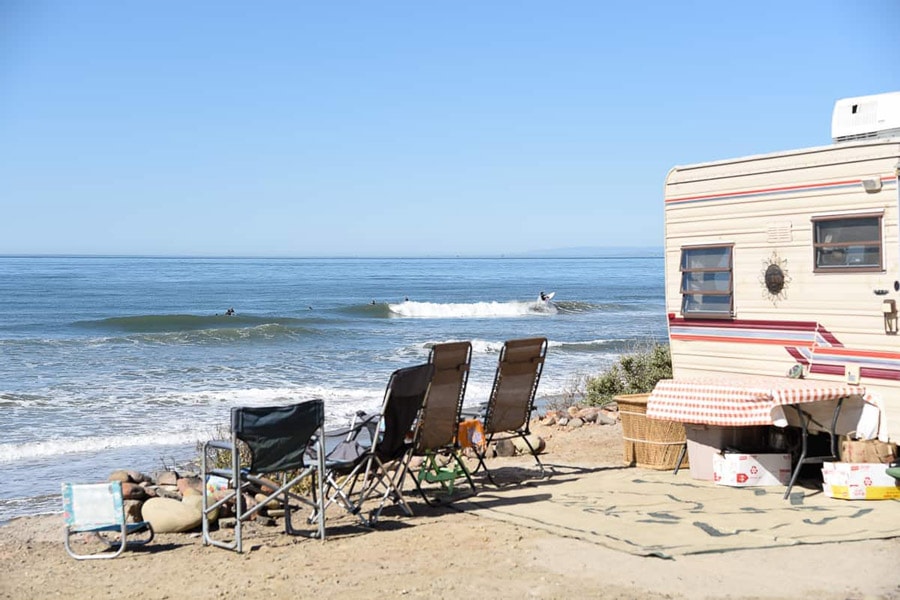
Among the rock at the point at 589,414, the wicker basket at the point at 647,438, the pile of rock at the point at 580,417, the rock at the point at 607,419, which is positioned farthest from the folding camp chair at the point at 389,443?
the rock at the point at 589,414

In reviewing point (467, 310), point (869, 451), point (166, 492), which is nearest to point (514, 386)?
point (869, 451)

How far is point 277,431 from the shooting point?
6.32 m

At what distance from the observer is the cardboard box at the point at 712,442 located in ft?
25.5

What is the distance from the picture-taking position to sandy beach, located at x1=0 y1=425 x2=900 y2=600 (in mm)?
5117

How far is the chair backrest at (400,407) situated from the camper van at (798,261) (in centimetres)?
260

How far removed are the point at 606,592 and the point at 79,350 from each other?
2144cm

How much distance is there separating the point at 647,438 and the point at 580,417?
10.6 feet

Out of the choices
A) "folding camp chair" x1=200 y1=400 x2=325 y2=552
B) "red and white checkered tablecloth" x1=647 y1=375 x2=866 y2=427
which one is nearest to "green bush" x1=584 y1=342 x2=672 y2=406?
"red and white checkered tablecloth" x1=647 y1=375 x2=866 y2=427

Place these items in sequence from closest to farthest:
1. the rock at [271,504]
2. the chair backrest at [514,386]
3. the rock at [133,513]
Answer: the rock at [133,513] → the rock at [271,504] → the chair backrest at [514,386]

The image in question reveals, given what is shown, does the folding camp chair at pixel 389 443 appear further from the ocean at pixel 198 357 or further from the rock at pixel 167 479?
the ocean at pixel 198 357

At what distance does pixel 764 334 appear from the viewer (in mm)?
7789

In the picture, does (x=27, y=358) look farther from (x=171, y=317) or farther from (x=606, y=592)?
(x=606, y=592)

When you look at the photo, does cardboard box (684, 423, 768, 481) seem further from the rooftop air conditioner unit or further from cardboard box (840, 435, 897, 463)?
the rooftop air conditioner unit

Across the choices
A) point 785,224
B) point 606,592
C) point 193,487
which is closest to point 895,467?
point 785,224
